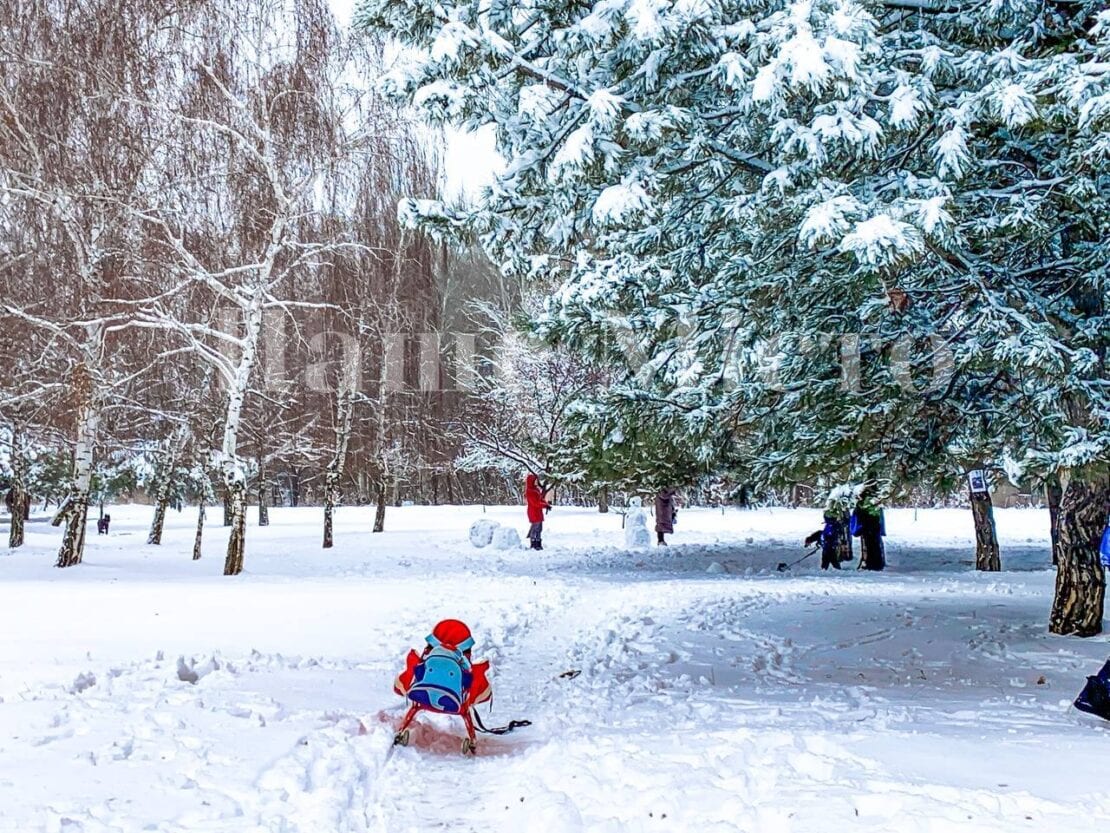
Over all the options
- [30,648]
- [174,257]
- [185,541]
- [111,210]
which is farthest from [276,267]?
[185,541]

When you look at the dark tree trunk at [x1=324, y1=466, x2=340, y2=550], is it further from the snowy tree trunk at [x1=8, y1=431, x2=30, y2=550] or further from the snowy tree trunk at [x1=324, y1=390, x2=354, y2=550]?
the snowy tree trunk at [x1=8, y1=431, x2=30, y2=550]

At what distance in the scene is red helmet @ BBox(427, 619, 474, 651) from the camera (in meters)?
5.49

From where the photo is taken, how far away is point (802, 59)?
489 cm

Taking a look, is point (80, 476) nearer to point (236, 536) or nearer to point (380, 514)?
point (236, 536)

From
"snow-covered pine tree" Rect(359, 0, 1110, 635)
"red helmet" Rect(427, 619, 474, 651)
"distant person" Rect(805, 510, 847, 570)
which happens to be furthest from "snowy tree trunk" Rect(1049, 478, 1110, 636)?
"distant person" Rect(805, 510, 847, 570)

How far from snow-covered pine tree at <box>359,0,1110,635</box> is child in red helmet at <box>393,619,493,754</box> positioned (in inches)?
112

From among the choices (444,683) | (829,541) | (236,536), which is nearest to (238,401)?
(236,536)

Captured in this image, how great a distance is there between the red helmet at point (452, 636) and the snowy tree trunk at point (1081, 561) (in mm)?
6155

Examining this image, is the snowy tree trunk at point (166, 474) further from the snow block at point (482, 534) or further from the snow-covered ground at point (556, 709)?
the snow block at point (482, 534)

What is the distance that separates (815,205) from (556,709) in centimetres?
384

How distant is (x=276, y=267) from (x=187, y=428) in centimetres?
456

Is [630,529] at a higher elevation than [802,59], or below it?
below

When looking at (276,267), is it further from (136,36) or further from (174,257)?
(136,36)

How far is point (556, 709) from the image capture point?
20.9 ft
